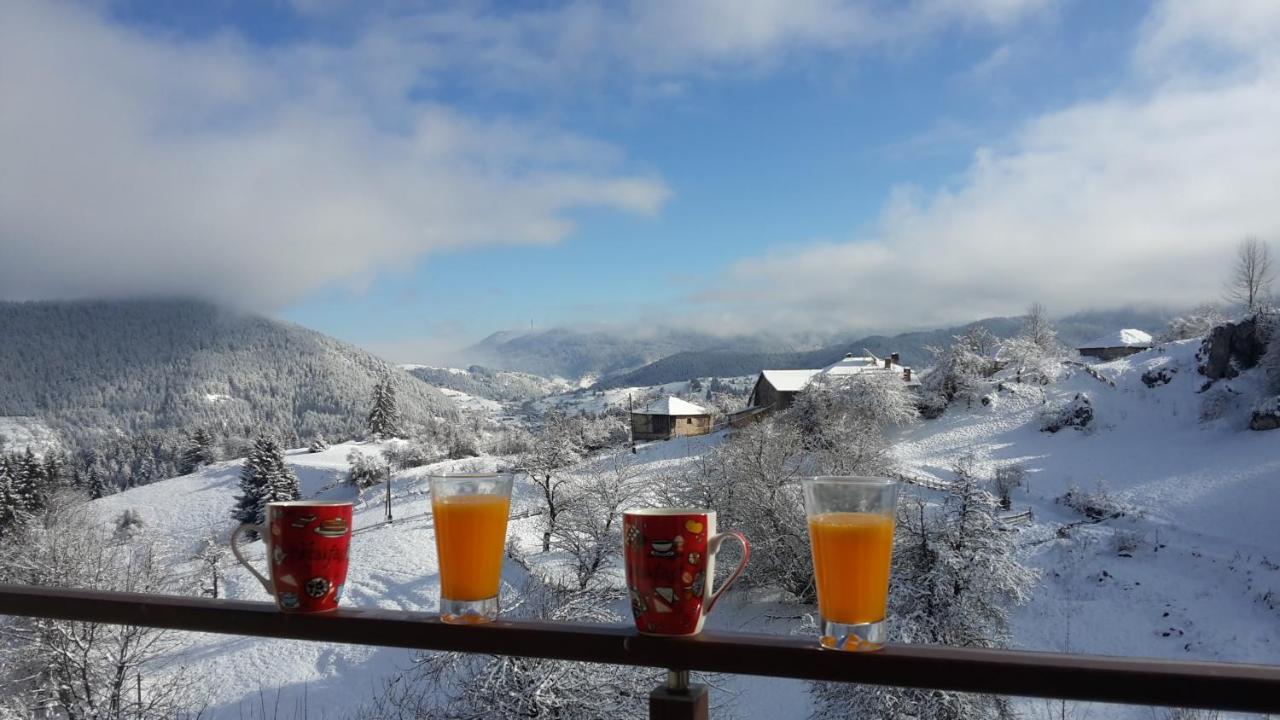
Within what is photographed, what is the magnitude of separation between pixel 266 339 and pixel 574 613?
19340 cm

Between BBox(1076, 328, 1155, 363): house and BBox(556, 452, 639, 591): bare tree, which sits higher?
BBox(1076, 328, 1155, 363): house

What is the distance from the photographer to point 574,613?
14836 mm

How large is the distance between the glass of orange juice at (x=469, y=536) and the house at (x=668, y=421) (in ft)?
163

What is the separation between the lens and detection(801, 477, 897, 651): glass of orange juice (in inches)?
48.6

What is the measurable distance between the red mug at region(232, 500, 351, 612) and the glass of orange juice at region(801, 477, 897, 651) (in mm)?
1013

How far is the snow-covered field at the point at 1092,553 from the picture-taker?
16234 mm

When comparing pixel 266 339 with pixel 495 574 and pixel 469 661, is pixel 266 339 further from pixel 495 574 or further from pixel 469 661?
pixel 495 574

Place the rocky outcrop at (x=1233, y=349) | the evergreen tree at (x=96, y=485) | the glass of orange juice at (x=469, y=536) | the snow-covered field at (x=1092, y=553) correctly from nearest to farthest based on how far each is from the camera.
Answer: the glass of orange juice at (x=469, y=536)
the snow-covered field at (x=1092, y=553)
the rocky outcrop at (x=1233, y=349)
the evergreen tree at (x=96, y=485)

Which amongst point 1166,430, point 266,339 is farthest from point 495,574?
point 266,339

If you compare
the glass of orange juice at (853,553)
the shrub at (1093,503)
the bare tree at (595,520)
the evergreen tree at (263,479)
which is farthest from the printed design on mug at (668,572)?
the evergreen tree at (263,479)

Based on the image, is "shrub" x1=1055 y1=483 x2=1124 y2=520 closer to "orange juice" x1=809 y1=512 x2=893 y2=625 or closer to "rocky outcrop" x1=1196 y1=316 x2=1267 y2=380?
"rocky outcrop" x1=1196 y1=316 x2=1267 y2=380

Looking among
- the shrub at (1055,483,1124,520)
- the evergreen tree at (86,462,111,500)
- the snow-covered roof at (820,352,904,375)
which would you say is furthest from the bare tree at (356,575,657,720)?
the evergreen tree at (86,462,111,500)

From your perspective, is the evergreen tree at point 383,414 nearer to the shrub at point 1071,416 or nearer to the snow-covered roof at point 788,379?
the snow-covered roof at point 788,379

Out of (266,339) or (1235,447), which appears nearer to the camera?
(1235,447)
